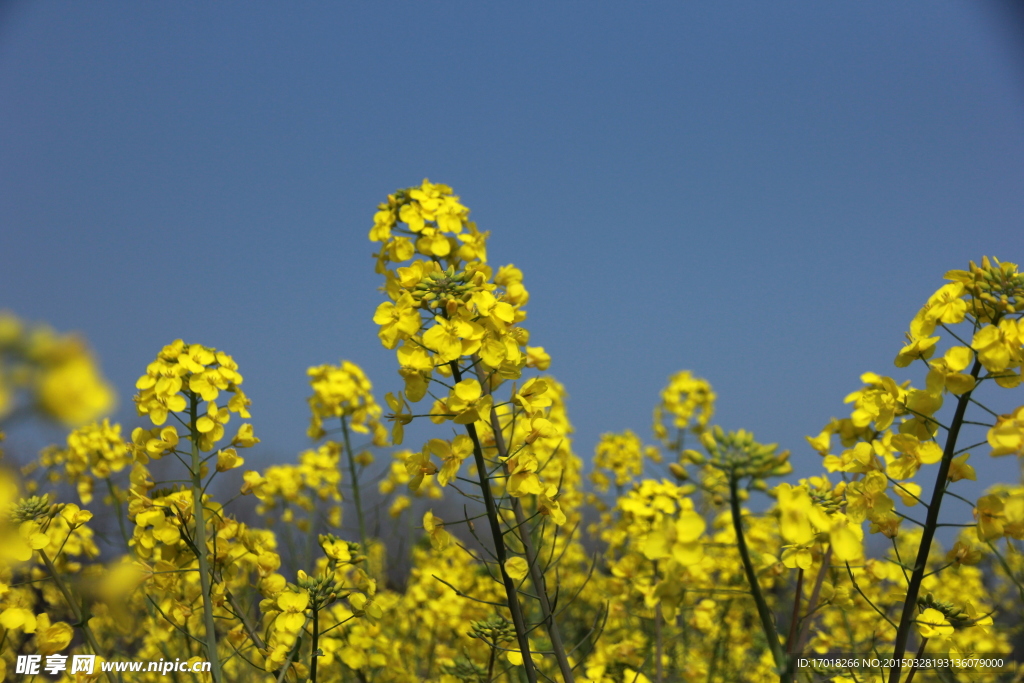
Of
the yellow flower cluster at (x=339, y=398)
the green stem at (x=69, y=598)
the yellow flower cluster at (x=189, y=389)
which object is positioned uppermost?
the yellow flower cluster at (x=339, y=398)

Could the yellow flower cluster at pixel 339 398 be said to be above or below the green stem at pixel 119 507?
above

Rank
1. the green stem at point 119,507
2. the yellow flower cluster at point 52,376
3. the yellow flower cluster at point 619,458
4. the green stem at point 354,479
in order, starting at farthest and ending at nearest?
the yellow flower cluster at point 619,458
the green stem at point 354,479
the green stem at point 119,507
the yellow flower cluster at point 52,376

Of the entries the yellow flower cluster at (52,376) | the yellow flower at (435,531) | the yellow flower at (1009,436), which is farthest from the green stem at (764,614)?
the yellow flower cluster at (52,376)

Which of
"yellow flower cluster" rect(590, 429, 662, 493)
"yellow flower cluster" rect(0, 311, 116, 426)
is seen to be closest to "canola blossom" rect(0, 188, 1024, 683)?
"yellow flower cluster" rect(0, 311, 116, 426)

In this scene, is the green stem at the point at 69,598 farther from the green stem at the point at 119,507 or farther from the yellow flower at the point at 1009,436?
the yellow flower at the point at 1009,436

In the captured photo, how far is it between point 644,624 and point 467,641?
7.94ft

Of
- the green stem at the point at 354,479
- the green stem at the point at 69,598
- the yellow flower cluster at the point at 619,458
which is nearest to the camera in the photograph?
the green stem at the point at 69,598

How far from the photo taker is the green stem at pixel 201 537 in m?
2.51

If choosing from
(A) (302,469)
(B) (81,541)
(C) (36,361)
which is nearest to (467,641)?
(B) (81,541)

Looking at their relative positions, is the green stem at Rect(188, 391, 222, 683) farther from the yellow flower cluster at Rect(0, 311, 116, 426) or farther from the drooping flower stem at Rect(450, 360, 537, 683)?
the yellow flower cluster at Rect(0, 311, 116, 426)

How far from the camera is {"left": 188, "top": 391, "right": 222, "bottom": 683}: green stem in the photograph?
8.24 ft

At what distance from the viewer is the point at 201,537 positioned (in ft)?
8.83

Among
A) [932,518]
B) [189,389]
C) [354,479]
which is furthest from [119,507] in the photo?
[932,518]

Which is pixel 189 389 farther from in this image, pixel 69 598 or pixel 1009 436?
pixel 1009 436
